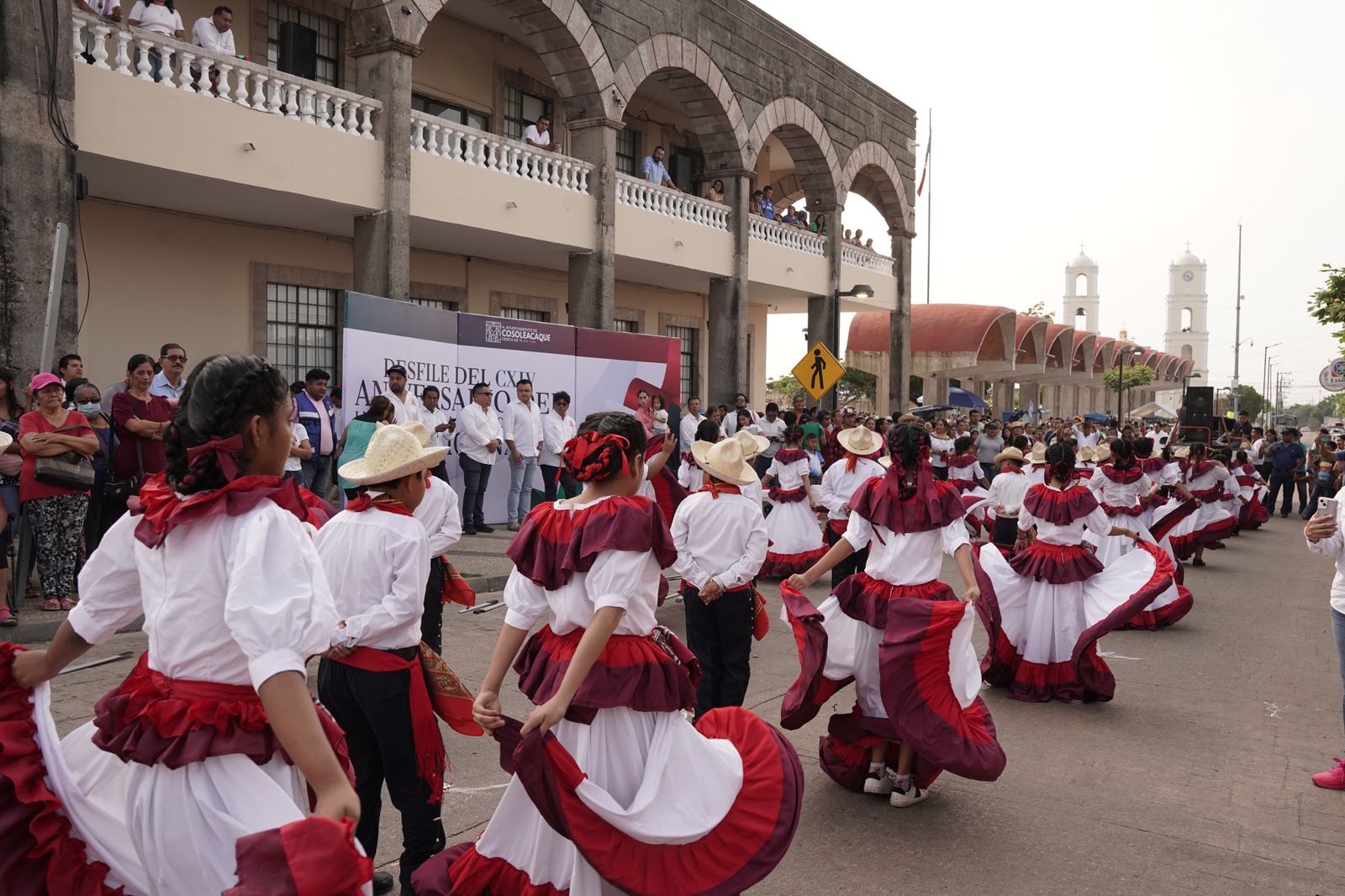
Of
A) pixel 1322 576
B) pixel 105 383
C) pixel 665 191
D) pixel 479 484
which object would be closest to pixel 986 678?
pixel 479 484

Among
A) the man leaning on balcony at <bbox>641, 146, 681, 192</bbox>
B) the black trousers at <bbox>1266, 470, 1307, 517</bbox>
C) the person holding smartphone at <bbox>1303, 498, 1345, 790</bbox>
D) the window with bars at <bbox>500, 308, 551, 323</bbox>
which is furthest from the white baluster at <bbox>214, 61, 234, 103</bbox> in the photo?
the black trousers at <bbox>1266, 470, 1307, 517</bbox>

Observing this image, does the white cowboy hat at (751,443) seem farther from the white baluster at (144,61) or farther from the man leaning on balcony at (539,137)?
the man leaning on balcony at (539,137)

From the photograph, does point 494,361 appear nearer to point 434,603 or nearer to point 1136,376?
point 434,603

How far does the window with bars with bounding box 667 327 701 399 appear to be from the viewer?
26.5 metres

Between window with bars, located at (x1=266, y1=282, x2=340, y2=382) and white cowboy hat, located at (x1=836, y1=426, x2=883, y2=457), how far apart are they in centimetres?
949

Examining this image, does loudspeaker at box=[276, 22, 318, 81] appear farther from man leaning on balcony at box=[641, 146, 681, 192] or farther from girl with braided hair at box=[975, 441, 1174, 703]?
girl with braided hair at box=[975, 441, 1174, 703]

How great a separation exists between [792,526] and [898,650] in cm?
711

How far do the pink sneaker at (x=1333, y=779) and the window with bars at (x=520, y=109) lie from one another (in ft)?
57.2

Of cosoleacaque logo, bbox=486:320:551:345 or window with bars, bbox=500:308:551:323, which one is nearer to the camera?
cosoleacaque logo, bbox=486:320:551:345

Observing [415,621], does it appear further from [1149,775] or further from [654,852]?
[1149,775]

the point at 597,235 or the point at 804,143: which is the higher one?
the point at 804,143

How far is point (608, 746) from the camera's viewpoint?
3.44 m

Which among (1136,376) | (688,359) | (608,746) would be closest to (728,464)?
(608,746)

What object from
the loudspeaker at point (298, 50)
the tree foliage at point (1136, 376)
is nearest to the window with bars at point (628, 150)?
the loudspeaker at point (298, 50)
